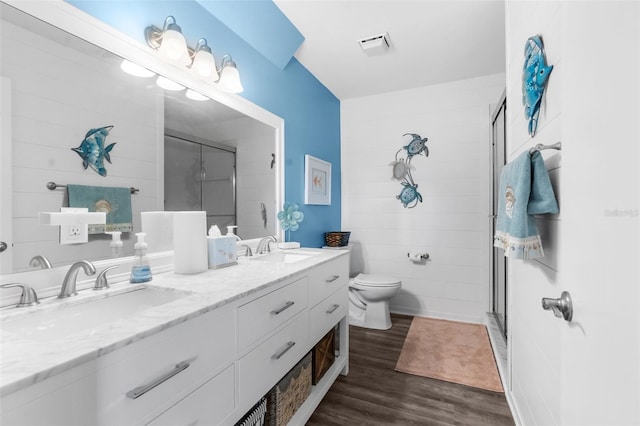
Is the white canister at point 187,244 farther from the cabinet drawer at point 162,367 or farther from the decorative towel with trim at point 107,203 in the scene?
the cabinet drawer at point 162,367

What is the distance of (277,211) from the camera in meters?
2.35

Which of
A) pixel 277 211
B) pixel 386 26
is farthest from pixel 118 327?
pixel 386 26

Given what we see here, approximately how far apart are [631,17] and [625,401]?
0.59m

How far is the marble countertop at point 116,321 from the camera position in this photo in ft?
1.83

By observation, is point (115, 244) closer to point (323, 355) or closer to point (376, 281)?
point (323, 355)

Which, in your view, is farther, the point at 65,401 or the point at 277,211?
the point at 277,211

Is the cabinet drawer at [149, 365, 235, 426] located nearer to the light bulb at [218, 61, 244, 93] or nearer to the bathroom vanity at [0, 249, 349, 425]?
the bathroom vanity at [0, 249, 349, 425]

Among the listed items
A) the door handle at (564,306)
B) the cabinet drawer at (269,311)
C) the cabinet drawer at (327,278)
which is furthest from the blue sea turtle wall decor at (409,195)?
the door handle at (564,306)

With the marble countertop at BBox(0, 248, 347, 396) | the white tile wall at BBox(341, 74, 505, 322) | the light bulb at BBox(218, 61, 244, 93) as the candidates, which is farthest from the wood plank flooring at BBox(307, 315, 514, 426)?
the light bulb at BBox(218, 61, 244, 93)

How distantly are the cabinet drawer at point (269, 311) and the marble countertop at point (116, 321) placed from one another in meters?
0.06

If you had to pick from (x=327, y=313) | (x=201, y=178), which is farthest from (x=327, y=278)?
(x=201, y=178)

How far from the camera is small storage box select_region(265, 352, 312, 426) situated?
1.35 m

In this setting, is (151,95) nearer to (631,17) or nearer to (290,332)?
(290,332)

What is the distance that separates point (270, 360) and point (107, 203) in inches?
36.0
